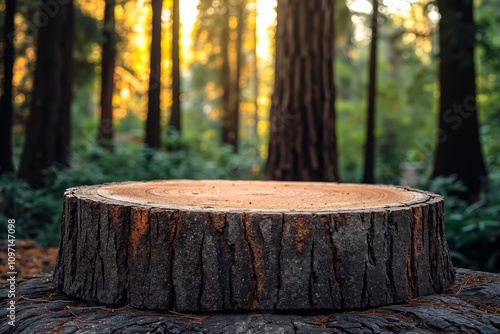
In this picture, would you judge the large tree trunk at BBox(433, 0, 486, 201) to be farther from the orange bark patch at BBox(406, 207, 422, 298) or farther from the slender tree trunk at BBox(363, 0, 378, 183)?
the orange bark patch at BBox(406, 207, 422, 298)

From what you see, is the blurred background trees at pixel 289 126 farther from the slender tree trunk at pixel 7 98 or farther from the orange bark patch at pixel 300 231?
the orange bark patch at pixel 300 231

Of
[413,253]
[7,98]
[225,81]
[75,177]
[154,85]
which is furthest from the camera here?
[225,81]

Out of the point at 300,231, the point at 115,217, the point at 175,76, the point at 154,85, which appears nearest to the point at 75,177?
the point at 154,85

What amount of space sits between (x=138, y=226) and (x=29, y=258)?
3458 millimetres

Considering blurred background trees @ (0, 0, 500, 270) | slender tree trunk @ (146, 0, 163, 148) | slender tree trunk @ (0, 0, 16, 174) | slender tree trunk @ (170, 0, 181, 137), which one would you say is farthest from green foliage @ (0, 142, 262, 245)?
slender tree trunk @ (170, 0, 181, 137)

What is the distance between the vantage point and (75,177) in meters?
7.33

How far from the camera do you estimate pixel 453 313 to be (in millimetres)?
2510

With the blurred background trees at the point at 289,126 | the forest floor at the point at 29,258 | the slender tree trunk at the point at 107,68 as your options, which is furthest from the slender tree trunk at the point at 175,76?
the forest floor at the point at 29,258

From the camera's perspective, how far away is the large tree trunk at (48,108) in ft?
27.4

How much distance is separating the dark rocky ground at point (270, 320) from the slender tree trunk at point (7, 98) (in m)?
5.75

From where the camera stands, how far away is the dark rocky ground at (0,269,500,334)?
2.29 metres

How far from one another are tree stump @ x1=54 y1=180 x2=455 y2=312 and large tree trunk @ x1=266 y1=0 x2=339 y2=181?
3.00 metres

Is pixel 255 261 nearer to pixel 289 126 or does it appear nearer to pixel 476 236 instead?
pixel 289 126

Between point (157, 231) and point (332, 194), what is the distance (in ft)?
5.02
